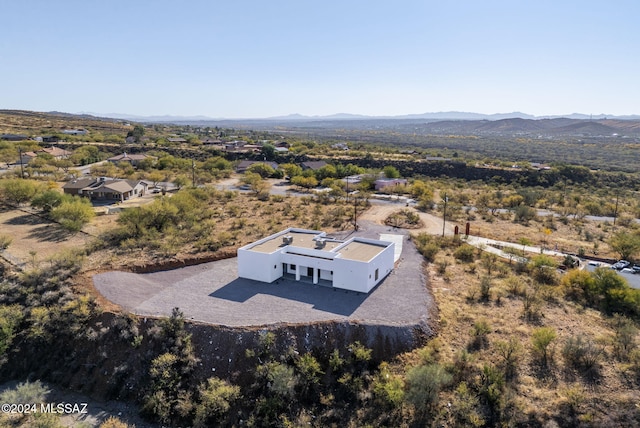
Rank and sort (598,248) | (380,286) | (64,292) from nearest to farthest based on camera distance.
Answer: (64,292) < (380,286) < (598,248)

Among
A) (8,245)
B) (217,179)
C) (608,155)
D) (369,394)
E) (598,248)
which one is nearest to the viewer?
Answer: (369,394)

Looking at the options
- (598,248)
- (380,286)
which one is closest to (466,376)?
(380,286)

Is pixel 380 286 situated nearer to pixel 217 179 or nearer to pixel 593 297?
pixel 593 297

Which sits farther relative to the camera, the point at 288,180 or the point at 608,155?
the point at 608,155

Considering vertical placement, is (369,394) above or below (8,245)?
below

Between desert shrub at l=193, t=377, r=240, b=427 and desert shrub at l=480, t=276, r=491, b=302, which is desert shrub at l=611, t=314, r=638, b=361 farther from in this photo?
desert shrub at l=193, t=377, r=240, b=427

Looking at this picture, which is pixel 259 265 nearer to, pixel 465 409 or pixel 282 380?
pixel 282 380

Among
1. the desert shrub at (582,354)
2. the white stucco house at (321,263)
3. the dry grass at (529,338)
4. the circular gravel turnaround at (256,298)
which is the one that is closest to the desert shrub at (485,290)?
the dry grass at (529,338)
